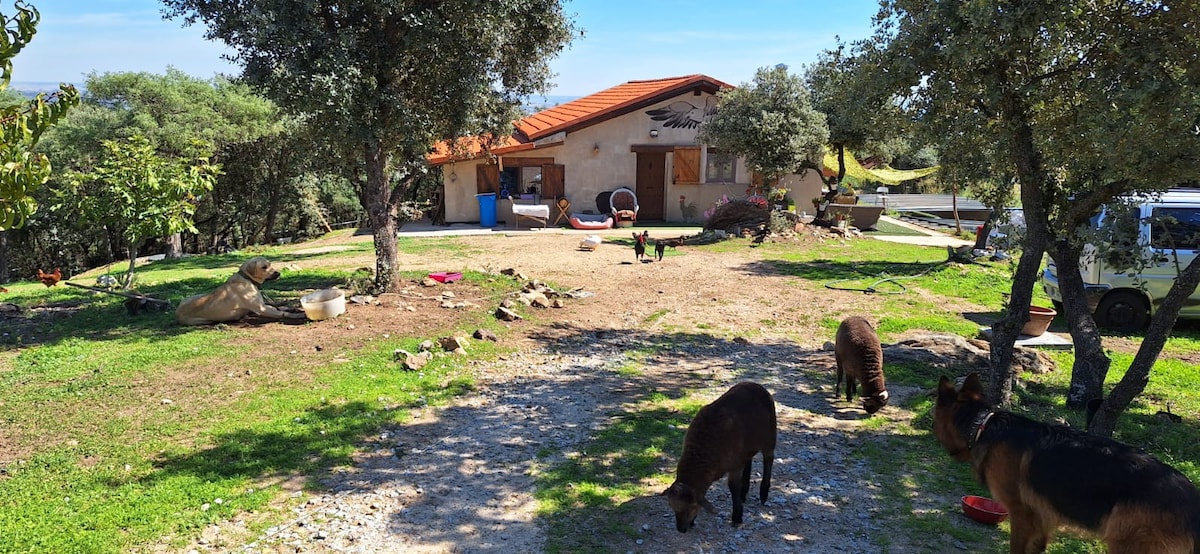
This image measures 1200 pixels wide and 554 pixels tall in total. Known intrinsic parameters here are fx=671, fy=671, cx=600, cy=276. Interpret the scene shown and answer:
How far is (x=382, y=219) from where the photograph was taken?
1124cm

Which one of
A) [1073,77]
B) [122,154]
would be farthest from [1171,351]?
[122,154]

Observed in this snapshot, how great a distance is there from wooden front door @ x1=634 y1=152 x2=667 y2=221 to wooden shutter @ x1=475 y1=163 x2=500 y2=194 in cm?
523

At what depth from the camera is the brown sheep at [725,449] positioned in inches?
179

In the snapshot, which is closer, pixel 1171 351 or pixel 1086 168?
pixel 1086 168

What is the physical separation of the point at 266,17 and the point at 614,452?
7436 mm

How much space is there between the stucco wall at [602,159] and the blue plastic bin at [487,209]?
0.44 m

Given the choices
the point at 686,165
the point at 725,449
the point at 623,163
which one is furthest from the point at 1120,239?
the point at 623,163

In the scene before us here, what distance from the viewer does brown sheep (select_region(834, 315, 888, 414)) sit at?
6684 mm

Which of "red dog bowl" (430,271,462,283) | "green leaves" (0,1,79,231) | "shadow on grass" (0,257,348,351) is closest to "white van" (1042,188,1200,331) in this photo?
"red dog bowl" (430,271,462,283)

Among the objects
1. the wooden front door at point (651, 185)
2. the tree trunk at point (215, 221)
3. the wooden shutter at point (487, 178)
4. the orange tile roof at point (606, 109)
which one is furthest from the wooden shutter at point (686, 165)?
the tree trunk at point (215, 221)

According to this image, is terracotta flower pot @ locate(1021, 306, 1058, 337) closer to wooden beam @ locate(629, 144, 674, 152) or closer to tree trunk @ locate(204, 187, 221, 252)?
wooden beam @ locate(629, 144, 674, 152)

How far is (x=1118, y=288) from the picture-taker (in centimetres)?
1056

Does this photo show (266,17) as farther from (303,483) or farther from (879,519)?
(879,519)

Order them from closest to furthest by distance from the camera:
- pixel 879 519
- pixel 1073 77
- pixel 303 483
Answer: pixel 879 519, pixel 303 483, pixel 1073 77
